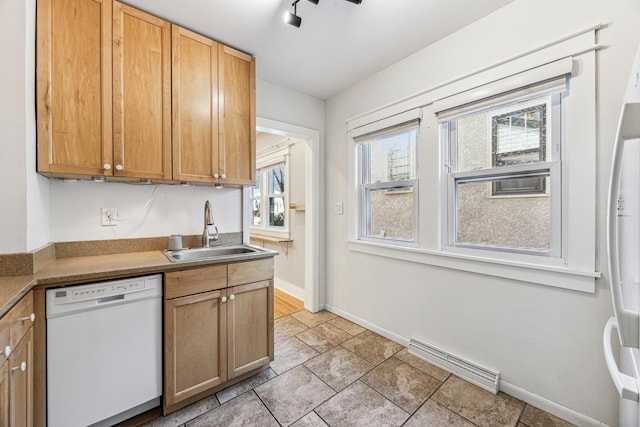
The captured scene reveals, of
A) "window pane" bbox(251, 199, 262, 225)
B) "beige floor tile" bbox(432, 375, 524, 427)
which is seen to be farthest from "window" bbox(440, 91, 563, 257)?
"window pane" bbox(251, 199, 262, 225)

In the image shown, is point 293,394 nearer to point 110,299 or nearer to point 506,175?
point 110,299

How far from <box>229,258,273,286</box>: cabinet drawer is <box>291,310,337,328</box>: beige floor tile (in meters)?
1.12

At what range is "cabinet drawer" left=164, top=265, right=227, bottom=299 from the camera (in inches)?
61.7

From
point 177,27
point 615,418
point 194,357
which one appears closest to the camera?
point 615,418

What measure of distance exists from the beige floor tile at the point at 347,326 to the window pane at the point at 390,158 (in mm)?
1516

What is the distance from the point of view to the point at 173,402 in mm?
1561

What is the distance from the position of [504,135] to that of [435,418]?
6.17 ft

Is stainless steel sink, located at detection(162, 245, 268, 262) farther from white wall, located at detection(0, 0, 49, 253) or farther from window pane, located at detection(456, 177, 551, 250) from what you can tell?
window pane, located at detection(456, 177, 551, 250)

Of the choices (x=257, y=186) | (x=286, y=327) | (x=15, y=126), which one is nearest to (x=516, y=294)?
(x=286, y=327)

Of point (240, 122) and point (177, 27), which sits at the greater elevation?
point (177, 27)

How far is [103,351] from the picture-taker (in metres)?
1.39

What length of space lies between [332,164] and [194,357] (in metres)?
2.24

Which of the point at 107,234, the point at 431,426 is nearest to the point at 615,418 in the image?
Answer: the point at 431,426

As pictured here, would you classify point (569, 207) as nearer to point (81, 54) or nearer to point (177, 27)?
point (177, 27)
